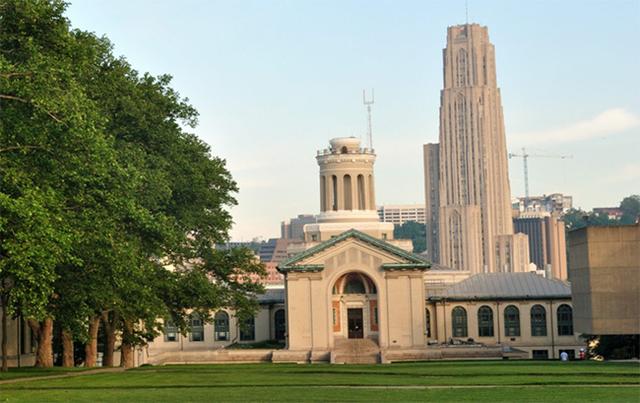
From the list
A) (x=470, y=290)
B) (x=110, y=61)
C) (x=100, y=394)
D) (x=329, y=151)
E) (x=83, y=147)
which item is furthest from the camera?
(x=329, y=151)

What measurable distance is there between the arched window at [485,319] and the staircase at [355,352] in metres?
11.2

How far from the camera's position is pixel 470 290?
10550 cm

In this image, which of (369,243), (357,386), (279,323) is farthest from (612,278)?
(279,323)

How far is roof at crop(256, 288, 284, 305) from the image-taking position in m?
106

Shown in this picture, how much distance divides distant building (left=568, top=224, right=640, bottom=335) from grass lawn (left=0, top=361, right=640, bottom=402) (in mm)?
9176

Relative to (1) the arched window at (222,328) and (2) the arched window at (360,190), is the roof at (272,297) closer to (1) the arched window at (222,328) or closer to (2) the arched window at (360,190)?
(1) the arched window at (222,328)

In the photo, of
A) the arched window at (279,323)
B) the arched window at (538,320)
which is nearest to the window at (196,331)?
the arched window at (279,323)

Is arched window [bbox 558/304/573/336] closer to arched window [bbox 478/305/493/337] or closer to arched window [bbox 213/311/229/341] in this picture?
arched window [bbox 478/305/493/337]

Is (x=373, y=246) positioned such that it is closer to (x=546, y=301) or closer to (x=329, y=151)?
(x=546, y=301)

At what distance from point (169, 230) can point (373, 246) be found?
41.0m

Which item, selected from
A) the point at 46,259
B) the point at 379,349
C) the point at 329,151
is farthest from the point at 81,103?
the point at 329,151

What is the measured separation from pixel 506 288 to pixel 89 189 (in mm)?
62026

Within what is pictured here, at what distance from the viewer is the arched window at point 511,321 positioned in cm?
10275

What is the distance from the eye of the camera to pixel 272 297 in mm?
110062
